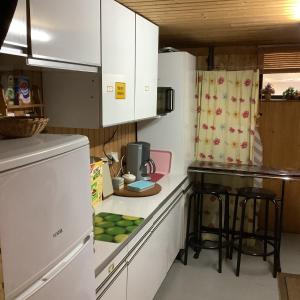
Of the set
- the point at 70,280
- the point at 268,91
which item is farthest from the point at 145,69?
the point at 268,91

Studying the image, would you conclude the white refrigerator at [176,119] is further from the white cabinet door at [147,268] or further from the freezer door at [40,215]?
the freezer door at [40,215]

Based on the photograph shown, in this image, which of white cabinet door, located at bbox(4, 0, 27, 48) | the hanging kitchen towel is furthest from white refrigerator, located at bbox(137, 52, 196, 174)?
the hanging kitchen towel

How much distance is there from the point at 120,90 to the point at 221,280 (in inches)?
76.5

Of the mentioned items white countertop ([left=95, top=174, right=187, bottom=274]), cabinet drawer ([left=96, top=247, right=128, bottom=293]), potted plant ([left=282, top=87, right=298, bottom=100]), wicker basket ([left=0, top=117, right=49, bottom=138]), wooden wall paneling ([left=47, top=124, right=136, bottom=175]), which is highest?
potted plant ([left=282, top=87, right=298, bottom=100])

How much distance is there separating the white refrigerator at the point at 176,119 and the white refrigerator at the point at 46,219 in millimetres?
2007

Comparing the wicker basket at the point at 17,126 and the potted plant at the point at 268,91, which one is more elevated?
the potted plant at the point at 268,91

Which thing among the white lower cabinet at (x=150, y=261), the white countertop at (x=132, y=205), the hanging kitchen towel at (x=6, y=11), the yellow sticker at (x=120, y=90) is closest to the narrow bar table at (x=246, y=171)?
the white lower cabinet at (x=150, y=261)

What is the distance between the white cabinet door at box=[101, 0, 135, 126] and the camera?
1915 mm

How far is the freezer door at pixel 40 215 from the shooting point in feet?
2.93

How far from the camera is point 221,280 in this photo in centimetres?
300

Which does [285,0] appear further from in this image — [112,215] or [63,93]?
[112,215]

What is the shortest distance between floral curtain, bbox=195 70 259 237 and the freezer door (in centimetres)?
243

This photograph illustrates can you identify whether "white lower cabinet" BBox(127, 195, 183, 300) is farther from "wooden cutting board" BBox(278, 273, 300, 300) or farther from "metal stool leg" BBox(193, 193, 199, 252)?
"wooden cutting board" BBox(278, 273, 300, 300)

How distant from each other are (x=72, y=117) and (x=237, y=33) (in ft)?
5.82
